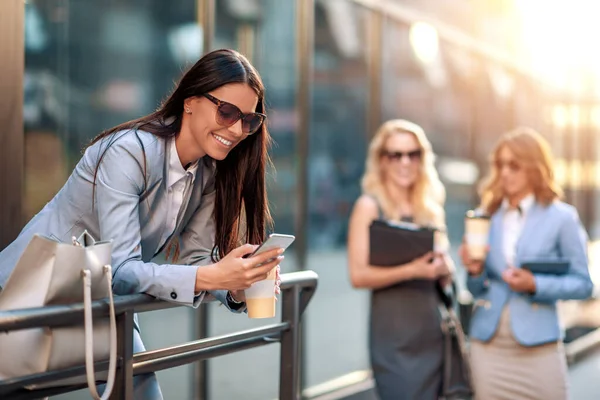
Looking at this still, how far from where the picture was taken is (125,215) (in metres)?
2.41

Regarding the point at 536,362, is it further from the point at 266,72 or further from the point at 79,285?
the point at 79,285

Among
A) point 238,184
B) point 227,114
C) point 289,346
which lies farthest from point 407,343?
point 227,114

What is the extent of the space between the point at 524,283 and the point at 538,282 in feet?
0.21

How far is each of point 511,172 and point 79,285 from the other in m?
3.08

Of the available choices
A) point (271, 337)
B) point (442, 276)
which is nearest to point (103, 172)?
point (271, 337)

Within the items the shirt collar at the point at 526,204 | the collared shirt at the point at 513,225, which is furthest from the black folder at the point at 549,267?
the shirt collar at the point at 526,204

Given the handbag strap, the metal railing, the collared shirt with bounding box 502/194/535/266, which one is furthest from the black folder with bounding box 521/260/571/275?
the handbag strap

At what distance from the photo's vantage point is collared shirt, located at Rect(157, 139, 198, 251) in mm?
A: 2663

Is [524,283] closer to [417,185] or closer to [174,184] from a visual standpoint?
[417,185]

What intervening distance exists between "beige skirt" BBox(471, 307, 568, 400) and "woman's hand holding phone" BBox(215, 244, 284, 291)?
2388mm

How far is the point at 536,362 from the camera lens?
4.44 meters

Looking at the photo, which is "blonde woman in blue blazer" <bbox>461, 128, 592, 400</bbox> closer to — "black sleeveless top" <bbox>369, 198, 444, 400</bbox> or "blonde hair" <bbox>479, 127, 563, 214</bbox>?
"blonde hair" <bbox>479, 127, 563, 214</bbox>

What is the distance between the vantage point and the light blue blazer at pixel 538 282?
4418mm

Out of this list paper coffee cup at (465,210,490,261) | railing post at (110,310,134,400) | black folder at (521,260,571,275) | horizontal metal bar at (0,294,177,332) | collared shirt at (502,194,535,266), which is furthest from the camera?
collared shirt at (502,194,535,266)
